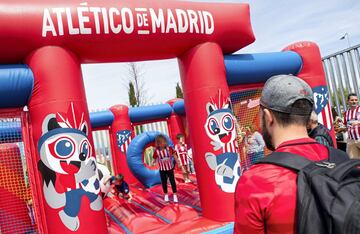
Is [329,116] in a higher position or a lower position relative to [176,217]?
higher

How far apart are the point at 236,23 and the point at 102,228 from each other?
2.81 metres

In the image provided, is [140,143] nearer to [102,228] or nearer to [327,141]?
A: [102,228]

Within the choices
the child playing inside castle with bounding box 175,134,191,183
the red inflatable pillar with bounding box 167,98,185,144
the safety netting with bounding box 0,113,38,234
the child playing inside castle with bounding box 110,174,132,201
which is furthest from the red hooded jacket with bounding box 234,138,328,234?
the red inflatable pillar with bounding box 167,98,185,144

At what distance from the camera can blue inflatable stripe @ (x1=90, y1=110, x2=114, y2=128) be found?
25.7 feet

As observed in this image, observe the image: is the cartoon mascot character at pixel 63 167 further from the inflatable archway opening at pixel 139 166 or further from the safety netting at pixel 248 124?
the inflatable archway opening at pixel 139 166

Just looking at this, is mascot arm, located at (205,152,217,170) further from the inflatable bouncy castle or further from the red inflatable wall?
the red inflatable wall

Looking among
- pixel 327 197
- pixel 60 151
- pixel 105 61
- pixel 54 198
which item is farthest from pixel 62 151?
pixel 327 197

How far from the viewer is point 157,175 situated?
7.47 metres

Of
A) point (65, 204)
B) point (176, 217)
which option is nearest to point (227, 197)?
point (176, 217)

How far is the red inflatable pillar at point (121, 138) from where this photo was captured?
26.3 feet

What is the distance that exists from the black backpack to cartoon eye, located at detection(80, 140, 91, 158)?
2.69 metres

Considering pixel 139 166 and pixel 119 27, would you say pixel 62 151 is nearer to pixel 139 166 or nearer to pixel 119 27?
pixel 119 27

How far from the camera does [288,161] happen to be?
0.97 metres

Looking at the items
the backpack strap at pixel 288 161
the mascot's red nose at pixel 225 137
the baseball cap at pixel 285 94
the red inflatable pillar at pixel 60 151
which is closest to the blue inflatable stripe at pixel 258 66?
the mascot's red nose at pixel 225 137
